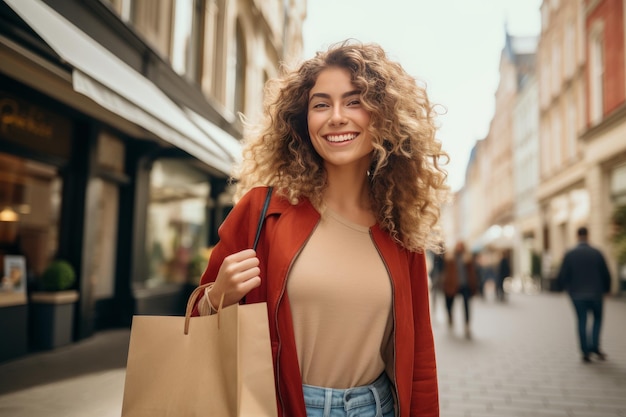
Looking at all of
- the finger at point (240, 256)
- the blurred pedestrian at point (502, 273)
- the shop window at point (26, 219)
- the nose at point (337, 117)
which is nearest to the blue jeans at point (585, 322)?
the nose at point (337, 117)

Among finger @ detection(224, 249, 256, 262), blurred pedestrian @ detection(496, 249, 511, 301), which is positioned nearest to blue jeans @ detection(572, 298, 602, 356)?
finger @ detection(224, 249, 256, 262)

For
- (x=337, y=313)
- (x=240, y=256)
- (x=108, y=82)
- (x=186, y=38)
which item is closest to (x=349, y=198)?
(x=337, y=313)

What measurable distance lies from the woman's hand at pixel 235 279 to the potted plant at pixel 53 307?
634 centimetres

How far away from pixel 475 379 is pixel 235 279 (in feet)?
17.4

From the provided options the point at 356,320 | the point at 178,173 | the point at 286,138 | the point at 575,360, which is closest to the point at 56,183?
the point at 178,173

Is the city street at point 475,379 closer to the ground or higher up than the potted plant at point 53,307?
closer to the ground

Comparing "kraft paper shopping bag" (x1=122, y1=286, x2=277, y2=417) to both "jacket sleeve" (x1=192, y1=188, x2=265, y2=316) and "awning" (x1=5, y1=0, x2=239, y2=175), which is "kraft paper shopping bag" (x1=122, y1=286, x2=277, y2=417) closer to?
"jacket sleeve" (x1=192, y1=188, x2=265, y2=316)

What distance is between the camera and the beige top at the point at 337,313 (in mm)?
1653

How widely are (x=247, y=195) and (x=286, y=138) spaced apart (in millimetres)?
383

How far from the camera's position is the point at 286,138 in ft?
6.75

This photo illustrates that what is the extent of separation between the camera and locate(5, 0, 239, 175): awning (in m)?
4.69

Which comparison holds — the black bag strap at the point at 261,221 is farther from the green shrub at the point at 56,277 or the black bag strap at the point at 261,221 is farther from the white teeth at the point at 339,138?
the green shrub at the point at 56,277

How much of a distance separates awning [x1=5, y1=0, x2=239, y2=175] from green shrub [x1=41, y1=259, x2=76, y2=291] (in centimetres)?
229

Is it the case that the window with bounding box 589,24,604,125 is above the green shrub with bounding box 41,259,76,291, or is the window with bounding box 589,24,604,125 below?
above
